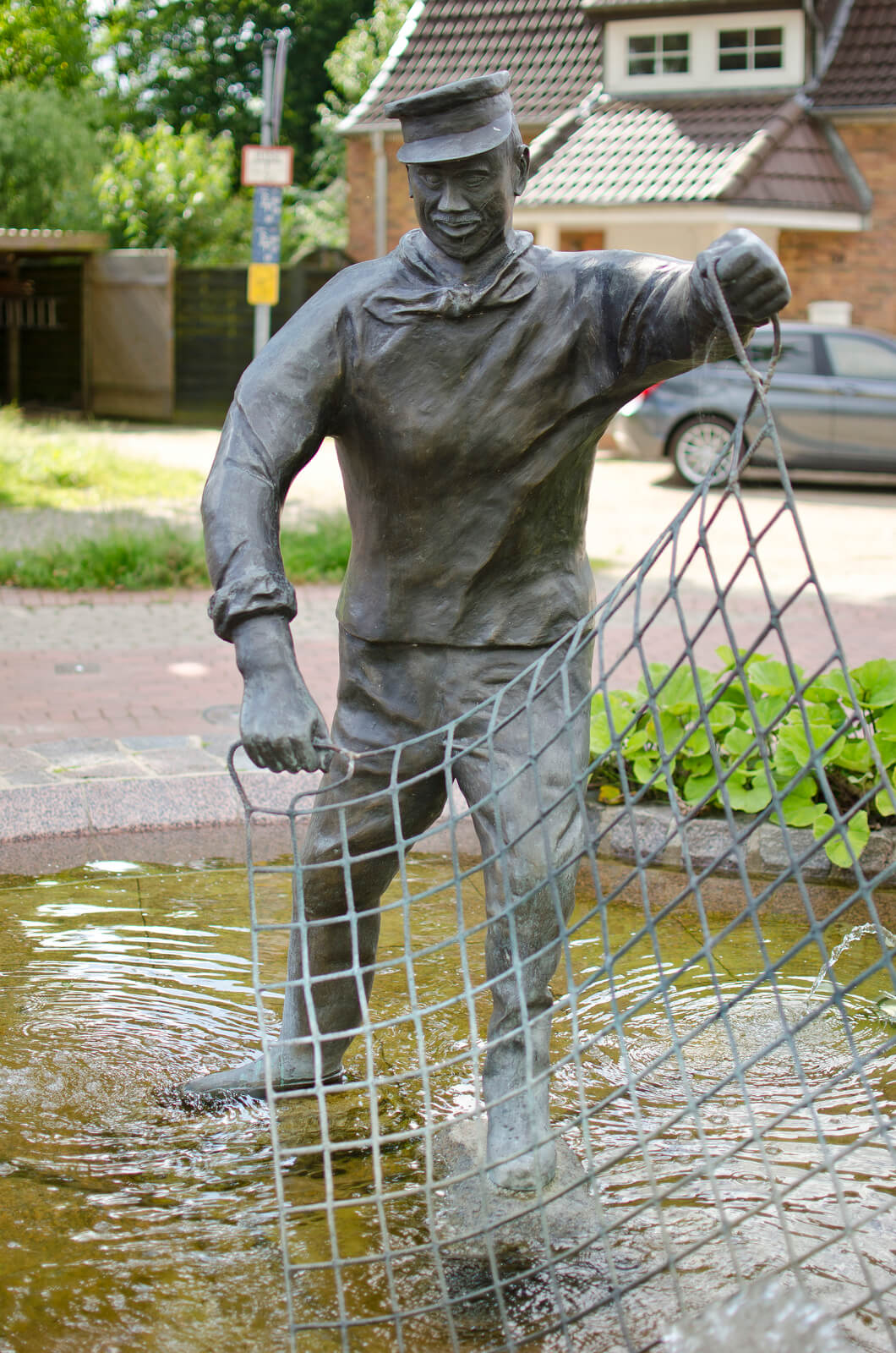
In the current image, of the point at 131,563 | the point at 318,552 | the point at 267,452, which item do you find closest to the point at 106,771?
the point at 267,452

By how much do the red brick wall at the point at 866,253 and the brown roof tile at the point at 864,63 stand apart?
0.33 m

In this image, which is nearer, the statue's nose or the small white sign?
the statue's nose

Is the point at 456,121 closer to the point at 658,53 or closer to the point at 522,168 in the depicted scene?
the point at 522,168

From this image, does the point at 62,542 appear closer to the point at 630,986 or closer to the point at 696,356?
the point at 630,986

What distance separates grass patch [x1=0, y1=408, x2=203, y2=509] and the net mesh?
339 inches

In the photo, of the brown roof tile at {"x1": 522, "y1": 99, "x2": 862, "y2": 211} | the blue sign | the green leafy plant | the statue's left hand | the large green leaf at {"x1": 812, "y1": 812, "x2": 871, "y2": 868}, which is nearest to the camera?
the statue's left hand

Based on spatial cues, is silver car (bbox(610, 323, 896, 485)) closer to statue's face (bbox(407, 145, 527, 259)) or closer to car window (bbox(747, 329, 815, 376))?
car window (bbox(747, 329, 815, 376))

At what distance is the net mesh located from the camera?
2.02 m

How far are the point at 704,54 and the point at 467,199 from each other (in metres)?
17.6

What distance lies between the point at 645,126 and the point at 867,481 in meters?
6.01

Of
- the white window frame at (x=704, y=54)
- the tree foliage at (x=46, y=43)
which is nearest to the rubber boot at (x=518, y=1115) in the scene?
the white window frame at (x=704, y=54)

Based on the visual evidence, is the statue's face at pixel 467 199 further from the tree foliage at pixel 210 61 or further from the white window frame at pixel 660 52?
the tree foliage at pixel 210 61

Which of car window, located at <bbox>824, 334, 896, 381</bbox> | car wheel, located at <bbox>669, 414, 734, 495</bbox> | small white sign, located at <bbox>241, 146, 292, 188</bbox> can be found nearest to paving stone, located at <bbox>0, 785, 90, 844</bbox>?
small white sign, located at <bbox>241, 146, 292, 188</bbox>

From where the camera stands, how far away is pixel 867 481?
47.2 feet
